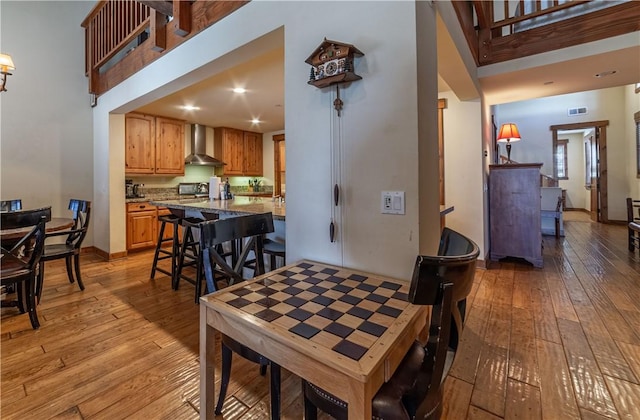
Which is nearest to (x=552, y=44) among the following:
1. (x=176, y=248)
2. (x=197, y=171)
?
(x=176, y=248)

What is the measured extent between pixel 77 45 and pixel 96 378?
5.25 m

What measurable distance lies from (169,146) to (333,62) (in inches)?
188

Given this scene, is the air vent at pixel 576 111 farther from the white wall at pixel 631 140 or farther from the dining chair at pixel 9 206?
the dining chair at pixel 9 206

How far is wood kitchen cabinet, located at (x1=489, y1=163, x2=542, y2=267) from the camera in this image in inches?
138

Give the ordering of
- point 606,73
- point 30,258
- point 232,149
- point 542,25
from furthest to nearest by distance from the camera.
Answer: point 232,149
point 606,73
point 542,25
point 30,258

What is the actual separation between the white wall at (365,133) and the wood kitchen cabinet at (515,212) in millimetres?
2708

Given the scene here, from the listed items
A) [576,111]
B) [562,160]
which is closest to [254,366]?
[576,111]

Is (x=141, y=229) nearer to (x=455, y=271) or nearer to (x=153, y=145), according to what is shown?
(x=153, y=145)

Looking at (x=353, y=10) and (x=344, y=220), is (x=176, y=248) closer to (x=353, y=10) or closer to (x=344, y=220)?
(x=344, y=220)

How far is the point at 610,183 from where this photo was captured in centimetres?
639

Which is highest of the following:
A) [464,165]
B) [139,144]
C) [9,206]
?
[139,144]

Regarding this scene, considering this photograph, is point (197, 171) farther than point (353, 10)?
Yes

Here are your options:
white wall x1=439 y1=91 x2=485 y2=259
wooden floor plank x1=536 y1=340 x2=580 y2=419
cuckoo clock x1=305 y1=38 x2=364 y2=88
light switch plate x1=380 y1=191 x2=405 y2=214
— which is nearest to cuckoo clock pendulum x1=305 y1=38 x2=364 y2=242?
cuckoo clock x1=305 y1=38 x2=364 y2=88

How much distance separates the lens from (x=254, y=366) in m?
1.80
